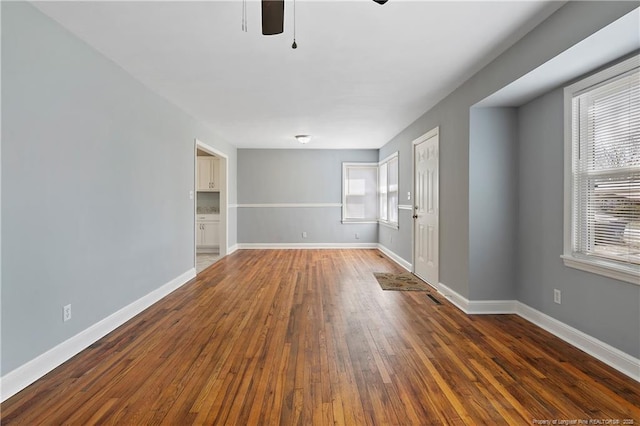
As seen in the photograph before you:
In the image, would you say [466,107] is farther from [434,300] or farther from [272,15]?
[272,15]

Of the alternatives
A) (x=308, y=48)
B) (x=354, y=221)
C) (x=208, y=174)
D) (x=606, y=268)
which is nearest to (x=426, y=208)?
(x=606, y=268)

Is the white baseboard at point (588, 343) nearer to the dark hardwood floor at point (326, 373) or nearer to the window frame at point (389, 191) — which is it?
the dark hardwood floor at point (326, 373)

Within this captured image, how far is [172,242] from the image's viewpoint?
14.3 ft

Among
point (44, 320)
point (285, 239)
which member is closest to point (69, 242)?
point (44, 320)

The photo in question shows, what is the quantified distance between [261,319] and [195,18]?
2.67 m

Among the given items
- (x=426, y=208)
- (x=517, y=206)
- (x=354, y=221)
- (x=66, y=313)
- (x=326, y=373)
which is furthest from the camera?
(x=354, y=221)

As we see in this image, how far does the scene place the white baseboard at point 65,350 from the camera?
6.50ft

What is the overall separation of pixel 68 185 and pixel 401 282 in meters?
4.04

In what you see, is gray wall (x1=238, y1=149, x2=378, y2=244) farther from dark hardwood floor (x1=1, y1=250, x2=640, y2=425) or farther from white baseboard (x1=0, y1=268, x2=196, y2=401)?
dark hardwood floor (x1=1, y1=250, x2=640, y2=425)

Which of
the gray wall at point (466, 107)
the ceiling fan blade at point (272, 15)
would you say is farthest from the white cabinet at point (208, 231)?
the ceiling fan blade at point (272, 15)

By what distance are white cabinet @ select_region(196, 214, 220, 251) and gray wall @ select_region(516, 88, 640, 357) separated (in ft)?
20.5

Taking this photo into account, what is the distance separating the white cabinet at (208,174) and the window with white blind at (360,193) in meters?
3.14

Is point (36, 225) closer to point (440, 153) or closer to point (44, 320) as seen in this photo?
point (44, 320)

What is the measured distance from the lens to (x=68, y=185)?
8.07 feet
